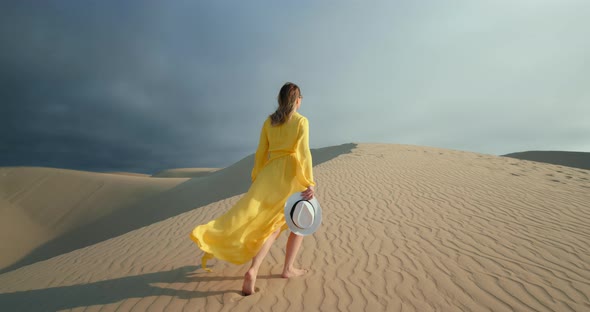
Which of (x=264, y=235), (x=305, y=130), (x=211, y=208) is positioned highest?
(x=305, y=130)

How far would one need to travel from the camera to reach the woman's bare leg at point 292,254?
328cm

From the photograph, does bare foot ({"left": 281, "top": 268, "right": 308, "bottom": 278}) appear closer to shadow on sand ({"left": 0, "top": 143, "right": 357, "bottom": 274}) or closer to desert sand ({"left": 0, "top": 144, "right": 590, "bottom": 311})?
desert sand ({"left": 0, "top": 144, "right": 590, "bottom": 311})

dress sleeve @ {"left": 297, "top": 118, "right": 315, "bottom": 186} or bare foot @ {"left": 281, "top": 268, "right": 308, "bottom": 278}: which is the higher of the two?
dress sleeve @ {"left": 297, "top": 118, "right": 315, "bottom": 186}

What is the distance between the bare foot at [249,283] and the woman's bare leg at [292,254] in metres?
0.48

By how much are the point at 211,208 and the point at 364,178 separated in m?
5.67

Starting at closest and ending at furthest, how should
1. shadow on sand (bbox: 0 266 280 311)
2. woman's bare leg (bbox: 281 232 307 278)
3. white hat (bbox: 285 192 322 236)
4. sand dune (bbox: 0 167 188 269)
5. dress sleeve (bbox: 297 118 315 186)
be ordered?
white hat (bbox: 285 192 322 236), dress sleeve (bbox: 297 118 315 186), woman's bare leg (bbox: 281 232 307 278), shadow on sand (bbox: 0 266 280 311), sand dune (bbox: 0 167 188 269)

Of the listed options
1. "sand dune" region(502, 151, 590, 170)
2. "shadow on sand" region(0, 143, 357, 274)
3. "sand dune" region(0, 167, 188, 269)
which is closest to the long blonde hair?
"shadow on sand" region(0, 143, 357, 274)

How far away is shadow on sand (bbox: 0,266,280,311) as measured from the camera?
346 cm

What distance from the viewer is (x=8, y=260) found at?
1534 cm

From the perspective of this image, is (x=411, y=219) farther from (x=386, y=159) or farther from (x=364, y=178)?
(x=386, y=159)

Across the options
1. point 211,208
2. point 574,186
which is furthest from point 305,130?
point 574,186

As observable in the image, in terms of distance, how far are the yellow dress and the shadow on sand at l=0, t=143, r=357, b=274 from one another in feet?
53.1

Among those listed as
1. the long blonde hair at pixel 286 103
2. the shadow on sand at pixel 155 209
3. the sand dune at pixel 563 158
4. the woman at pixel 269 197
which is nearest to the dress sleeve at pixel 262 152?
the woman at pixel 269 197

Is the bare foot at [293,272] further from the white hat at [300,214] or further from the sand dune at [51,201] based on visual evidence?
the sand dune at [51,201]
